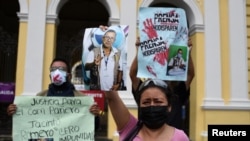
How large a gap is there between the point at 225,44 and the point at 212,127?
6.00 m

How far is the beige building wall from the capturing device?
864 centimetres

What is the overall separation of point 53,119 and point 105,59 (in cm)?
91

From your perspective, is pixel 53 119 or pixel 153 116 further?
pixel 53 119

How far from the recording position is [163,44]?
146 inches

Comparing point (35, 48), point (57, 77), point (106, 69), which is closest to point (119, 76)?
point (106, 69)

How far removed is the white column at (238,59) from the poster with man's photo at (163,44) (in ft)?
18.6

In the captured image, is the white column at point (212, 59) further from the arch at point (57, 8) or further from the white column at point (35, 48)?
the white column at point (35, 48)

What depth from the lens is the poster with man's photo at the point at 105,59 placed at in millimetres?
2652

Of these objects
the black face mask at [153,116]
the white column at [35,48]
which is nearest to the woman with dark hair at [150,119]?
the black face mask at [153,116]

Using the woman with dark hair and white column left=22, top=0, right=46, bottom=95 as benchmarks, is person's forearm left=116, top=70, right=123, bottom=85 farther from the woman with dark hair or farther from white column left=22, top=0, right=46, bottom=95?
white column left=22, top=0, right=46, bottom=95

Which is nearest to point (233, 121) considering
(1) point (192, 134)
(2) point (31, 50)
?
(1) point (192, 134)

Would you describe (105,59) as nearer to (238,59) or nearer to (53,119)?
(53,119)

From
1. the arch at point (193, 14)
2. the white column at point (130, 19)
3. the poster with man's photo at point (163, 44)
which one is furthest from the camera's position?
the arch at point (193, 14)

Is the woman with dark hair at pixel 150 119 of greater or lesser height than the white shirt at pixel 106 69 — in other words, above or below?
below
